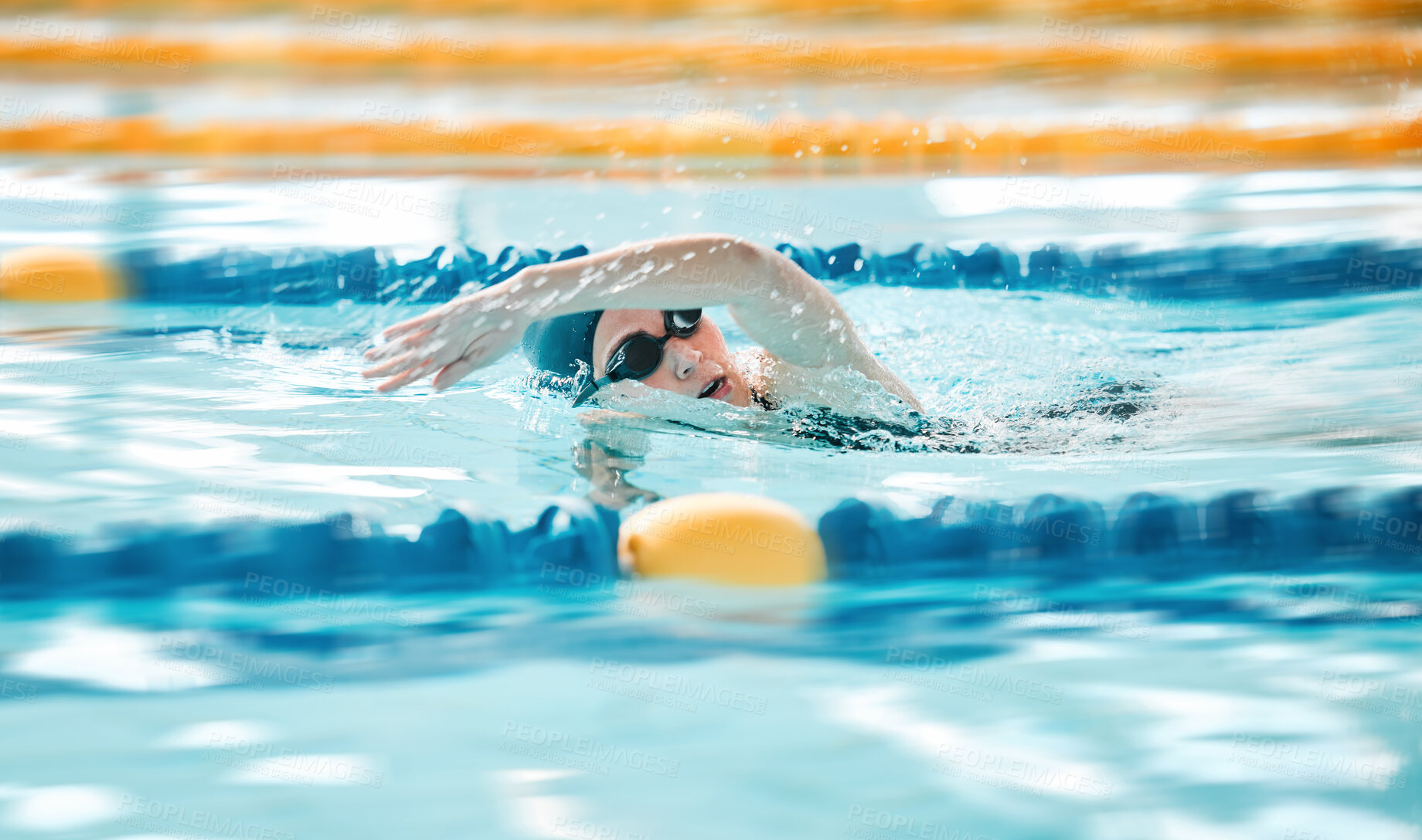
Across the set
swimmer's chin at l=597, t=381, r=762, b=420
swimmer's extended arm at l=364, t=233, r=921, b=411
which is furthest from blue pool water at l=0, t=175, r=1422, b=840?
swimmer's extended arm at l=364, t=233, r=921, b=411

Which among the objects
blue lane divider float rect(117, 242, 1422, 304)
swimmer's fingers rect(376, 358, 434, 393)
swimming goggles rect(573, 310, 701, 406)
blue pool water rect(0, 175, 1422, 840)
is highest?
blue lane divider float rect(117, 242, 1422, 304)

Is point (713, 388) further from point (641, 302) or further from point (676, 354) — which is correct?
point (641, 302)

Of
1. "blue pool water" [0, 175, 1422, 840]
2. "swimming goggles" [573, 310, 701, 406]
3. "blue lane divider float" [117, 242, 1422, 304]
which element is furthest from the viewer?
"blue lane divider float" [117, 242, 1422, 304]

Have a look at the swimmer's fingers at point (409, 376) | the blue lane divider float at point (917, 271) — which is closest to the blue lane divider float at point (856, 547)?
the swimmer's fingers at point (409, 376)

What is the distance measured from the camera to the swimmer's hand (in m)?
1.54

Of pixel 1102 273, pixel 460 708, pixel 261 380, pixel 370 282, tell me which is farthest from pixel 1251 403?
pixel 370 282

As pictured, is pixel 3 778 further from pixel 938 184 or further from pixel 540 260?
pixel 938 184

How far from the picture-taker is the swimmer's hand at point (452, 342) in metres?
1.54

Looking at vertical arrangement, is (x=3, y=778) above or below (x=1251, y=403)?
below

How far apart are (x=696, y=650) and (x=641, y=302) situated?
21.1 inches

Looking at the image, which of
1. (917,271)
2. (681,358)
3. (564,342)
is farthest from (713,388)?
(917,271)

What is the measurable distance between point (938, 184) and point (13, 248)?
140 inches

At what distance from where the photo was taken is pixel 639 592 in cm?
161

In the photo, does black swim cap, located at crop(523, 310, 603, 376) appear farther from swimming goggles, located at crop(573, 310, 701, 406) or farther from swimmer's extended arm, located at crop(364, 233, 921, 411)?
swimmer's extended arm, located at crop(364, 233, 921, 411)
